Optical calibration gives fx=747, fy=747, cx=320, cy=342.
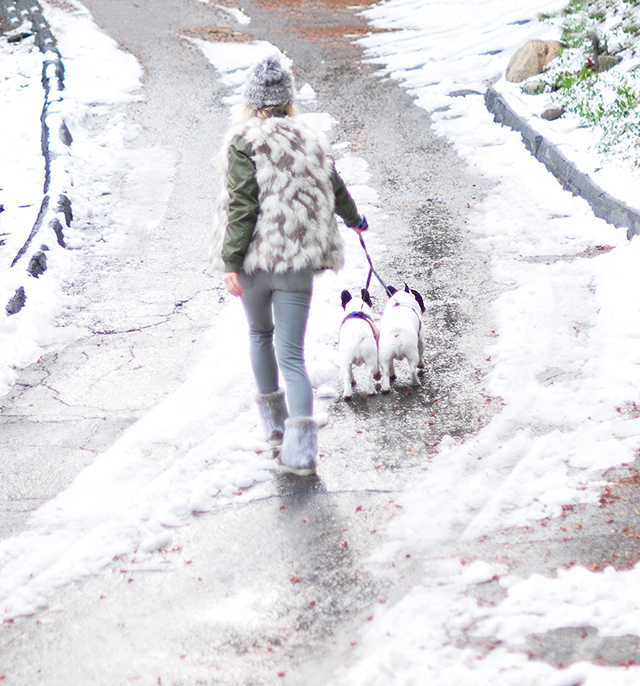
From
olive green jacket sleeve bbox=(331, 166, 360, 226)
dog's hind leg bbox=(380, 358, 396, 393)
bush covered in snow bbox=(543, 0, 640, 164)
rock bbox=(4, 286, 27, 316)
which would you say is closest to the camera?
olive green jacket sleeve bbox=(331, 166, 360, 226)

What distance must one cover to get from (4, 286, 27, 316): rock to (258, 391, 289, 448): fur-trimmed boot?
2712 millimetres

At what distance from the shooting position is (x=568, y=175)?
7.31m

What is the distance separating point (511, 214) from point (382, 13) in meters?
11.3

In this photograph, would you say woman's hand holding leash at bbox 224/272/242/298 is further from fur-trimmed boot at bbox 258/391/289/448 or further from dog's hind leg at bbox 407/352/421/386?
dog's hind leg at bbox 407/352/421/386

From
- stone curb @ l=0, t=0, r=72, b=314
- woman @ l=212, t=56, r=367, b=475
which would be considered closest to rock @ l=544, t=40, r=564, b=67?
stone curb @ l=0, t=0, r=72, b=314

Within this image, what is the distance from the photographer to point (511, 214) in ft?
23.2

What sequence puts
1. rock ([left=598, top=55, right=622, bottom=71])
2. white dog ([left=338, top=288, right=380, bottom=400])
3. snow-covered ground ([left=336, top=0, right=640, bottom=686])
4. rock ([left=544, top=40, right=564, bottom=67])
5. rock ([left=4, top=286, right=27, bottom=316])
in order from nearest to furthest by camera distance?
snow-covered ground ([left=336, top=0, right=640, bottom=686])
white dog ([left=338, top=288, right=380, bottom=400])
rock ([left=4, top=286, right=27, bottom=316])
rock ([left=598, top=55, right=622, bottom=71])
rock ([left=544, top=40, right=564, bottom=67])

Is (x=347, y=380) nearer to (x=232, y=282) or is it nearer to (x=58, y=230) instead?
(x=232, y=282)

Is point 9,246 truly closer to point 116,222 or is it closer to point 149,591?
point 116,222

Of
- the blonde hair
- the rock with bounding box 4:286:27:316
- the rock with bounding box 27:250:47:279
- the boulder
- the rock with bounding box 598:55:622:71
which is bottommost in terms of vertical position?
the rock with bounding box 4:286:27:316

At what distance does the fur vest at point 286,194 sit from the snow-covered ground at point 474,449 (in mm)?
1139

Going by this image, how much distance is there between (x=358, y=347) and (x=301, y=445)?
899mm

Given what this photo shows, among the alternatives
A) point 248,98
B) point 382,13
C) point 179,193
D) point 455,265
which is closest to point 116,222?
point 179,193

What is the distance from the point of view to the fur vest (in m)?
3.32
